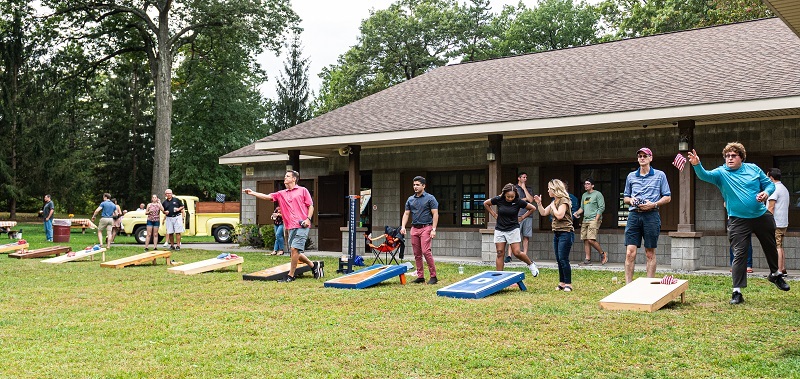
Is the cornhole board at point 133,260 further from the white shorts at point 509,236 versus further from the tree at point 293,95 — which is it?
the tree at point 293,95

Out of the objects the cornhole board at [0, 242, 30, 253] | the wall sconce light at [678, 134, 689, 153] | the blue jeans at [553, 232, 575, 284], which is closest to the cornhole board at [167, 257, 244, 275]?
the blue jeans at [553, 232, 575, 284]

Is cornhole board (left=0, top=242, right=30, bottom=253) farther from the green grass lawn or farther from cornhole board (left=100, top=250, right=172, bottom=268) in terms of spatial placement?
the green grass lawn

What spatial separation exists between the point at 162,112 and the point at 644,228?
25621mm

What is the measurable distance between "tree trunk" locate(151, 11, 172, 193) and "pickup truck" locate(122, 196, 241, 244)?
3855 millimetres

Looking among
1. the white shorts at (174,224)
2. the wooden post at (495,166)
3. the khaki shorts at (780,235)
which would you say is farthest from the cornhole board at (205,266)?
the khaki shorts at (780,235)

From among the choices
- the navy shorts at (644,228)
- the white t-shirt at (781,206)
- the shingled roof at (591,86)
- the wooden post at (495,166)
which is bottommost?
the navy shorts at (644,228)

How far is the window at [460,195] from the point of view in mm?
17453

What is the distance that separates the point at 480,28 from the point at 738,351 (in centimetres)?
3893

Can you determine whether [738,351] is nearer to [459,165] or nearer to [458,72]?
[459,165]

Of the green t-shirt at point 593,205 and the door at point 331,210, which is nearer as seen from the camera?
the green t-shirt at point 593,205


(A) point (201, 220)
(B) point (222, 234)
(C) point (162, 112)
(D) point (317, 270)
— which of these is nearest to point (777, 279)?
(D) point (317, 270)

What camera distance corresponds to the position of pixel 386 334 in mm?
6762

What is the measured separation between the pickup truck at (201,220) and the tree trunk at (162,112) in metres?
3.86

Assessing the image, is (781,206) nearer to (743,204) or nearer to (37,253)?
(743,204)
